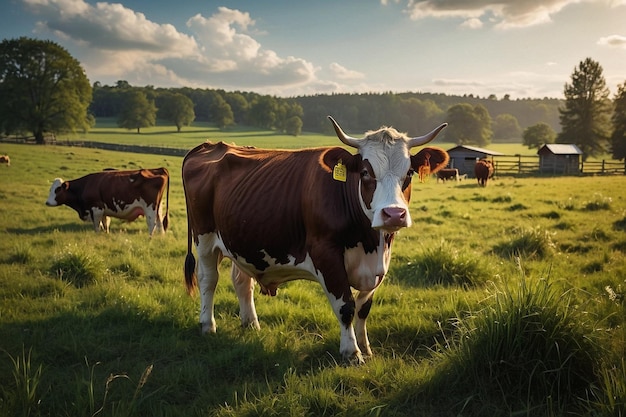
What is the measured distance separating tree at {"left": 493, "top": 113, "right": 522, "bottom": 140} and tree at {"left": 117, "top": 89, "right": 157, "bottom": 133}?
68.1 m

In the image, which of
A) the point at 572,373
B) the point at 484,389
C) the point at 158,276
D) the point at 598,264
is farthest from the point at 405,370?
the point at 598,264

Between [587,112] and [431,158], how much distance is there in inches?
2264

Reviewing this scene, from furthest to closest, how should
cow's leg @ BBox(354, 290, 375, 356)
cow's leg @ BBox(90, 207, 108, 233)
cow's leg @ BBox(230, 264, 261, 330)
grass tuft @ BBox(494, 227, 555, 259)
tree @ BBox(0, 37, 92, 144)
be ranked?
tree @ BBox(0, 37, 92, 144), cow's leg @ BBox(90, 207, 108, 233), grass tuft @ BBox(494, 227, 555, 259), cow's leg @ BBox(230, 264, 261, 330), cow's leg @ BBox(354, 290, 375, 356)

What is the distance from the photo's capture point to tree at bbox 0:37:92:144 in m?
31.8

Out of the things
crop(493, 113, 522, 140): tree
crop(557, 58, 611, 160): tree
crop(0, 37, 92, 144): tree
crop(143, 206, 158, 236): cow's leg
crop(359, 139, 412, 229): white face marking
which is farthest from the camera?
crop(493, 113, 522, 140): tree

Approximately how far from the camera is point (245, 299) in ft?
16.7

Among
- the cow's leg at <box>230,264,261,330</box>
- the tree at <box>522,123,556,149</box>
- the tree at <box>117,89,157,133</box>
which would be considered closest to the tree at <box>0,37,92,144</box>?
the tree at <box>117,89,157,133</box>

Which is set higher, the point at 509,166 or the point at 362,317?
the point at 509,166

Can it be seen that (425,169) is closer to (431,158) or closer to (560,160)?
(431,158)

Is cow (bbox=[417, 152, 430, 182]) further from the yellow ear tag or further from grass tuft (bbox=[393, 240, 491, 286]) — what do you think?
grass tuft (bbox=[393, 240, 491, 286])

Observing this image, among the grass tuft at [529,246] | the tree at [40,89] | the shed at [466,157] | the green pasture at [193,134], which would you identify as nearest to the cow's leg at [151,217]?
the grass tuft at [529,246]

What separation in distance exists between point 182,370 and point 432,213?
11428 mm

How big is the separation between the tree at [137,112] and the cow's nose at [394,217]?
6390 cm

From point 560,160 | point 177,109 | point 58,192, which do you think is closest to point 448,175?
point 560,160
